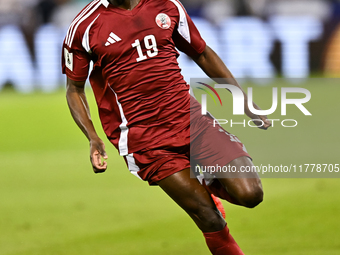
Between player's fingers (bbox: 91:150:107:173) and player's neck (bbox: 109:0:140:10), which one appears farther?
player's neck (bbox: 109:0:140:10)

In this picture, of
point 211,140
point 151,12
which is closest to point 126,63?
point 151,12

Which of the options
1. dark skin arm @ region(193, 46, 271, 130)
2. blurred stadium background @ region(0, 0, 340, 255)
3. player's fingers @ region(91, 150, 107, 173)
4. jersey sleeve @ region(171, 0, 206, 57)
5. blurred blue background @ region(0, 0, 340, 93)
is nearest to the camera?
player's fingers @ region(91, 150, 107, 173)

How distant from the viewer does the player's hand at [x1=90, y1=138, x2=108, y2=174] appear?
3516mm

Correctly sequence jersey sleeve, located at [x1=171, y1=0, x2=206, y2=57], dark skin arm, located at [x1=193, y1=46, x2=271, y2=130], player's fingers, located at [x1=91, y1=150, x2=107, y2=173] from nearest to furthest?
player's fingers, located at [x1=91, y1=150, x2=107, y2=173] < jersey sleeve, located at [x1=171, y1=0, x2=206, y2=57] < dark skin arm, located at [x1=193, y1=46, x2=271, y2=130]

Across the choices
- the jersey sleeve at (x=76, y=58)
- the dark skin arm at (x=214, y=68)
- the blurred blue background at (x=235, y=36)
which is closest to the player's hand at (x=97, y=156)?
the jersey sleeve at (x=76, y=58)

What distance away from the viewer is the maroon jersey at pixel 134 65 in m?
3.72

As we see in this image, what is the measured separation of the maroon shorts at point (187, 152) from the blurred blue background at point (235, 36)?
11132 millimetres

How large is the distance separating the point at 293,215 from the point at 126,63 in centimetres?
268

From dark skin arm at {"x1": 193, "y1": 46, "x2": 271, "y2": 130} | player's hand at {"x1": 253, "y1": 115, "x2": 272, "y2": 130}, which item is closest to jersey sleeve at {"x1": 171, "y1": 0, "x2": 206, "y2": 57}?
dark skin arm at {"x1": 193, "y1": 46, "x2": 271, "y2": 130}

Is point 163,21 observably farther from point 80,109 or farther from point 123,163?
point 123,163

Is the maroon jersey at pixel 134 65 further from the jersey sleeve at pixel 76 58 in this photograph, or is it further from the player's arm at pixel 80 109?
the player's arm at pixel 80 109

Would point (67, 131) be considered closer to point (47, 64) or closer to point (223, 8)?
point (47, 64)

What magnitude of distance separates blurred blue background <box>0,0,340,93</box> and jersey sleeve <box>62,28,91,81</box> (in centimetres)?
1115

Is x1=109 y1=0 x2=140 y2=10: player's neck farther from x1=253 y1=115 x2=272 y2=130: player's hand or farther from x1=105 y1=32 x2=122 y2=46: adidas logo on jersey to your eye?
x1=253 y1=115 x2=272 y2=130: player's hand
